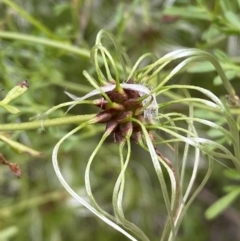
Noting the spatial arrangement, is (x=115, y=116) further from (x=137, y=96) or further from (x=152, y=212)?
(x=152, y=212)

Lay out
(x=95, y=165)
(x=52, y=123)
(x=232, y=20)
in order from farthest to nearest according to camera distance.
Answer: (x=95, y=165)
(x=232, y=20)
(x=52, y=123)

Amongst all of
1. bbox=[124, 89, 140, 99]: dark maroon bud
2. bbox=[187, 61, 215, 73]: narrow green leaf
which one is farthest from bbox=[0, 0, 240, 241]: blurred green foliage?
bbox=[124, 89, 140, 99]: dark maroon bud

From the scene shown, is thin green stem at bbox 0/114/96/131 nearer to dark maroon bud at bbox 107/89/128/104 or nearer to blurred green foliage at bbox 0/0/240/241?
dark maroon bud at bbox 107/89/128/104

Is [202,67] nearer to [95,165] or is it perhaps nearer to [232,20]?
[232,20]

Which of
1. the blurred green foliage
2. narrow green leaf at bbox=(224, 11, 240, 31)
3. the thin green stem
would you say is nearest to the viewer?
the thin green stem

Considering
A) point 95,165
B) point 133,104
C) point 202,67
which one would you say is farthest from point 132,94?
point 95,165

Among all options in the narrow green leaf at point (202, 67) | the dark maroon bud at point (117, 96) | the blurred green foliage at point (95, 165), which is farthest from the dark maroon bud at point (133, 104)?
the blurred green foliage at point (95, 165)

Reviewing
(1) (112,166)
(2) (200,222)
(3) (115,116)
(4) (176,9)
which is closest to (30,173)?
(1) (112,166)

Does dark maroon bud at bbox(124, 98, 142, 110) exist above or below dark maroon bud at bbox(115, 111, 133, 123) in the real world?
above

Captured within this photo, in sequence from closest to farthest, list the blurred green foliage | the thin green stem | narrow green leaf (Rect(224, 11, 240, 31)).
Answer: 1. the thin green stem
2. narrow green leaf (Rect(224, 11, 240, 31))
3. the blurred green foliage

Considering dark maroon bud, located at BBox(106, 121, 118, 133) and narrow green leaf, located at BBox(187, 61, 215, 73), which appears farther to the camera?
narrow green leaf, located at BBox(187, 61, 215, 73)

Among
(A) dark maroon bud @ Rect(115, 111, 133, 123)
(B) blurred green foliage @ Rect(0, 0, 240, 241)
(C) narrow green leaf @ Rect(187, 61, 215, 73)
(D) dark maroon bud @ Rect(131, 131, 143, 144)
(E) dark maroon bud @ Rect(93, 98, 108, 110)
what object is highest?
(E) dark maroon bud @ Rect(93, 98, 108, 110)
